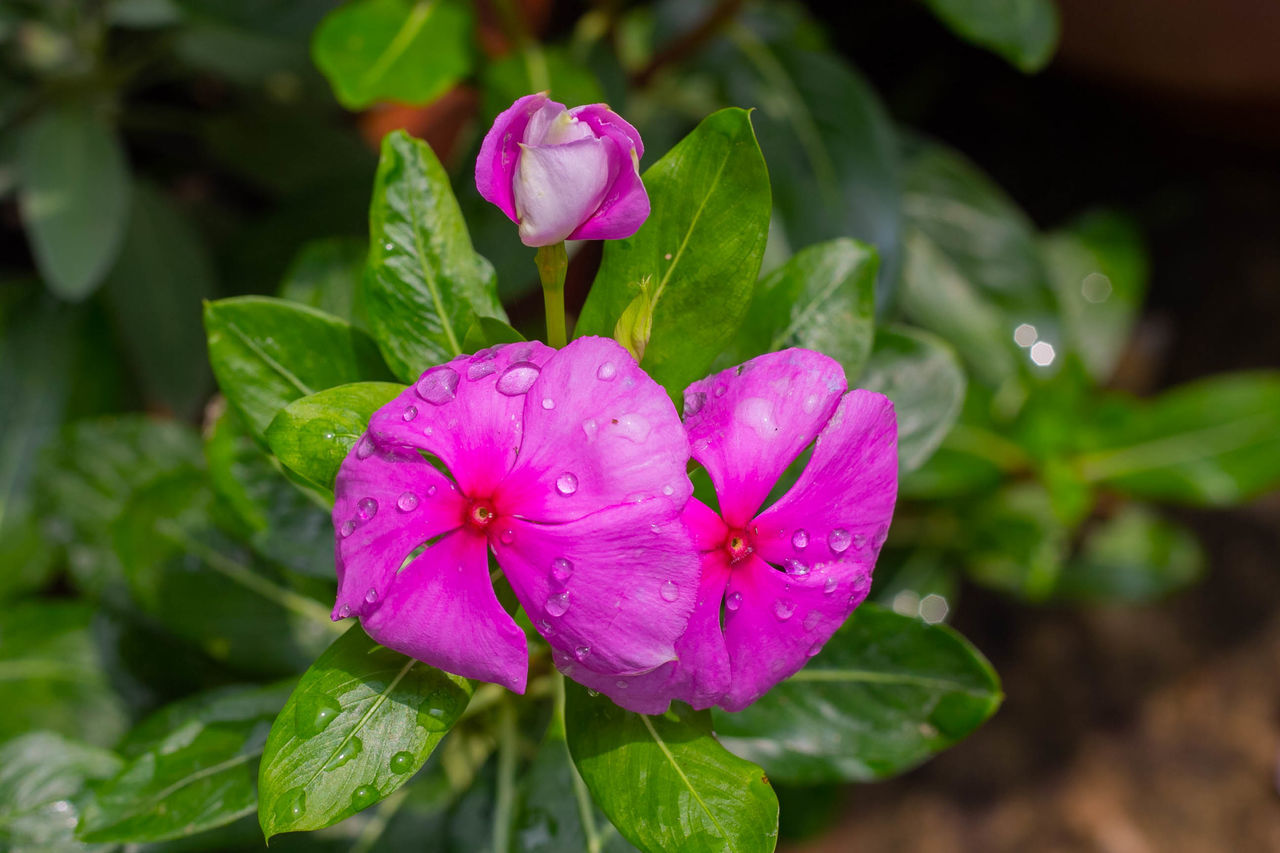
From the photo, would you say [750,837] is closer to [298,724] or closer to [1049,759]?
[298,724]

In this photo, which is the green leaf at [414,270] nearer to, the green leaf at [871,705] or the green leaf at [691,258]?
the green leaf at [691,258]

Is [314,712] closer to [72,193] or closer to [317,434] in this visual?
[317,434]

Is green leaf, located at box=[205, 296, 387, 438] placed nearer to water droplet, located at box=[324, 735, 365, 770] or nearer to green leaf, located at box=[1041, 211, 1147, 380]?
water droplet, located at box=[324, 735, 365, 770]

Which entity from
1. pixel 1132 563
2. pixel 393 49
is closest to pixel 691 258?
pixel 393 49

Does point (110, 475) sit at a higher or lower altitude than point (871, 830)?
higher

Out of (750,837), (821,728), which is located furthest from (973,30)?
(750,837)
